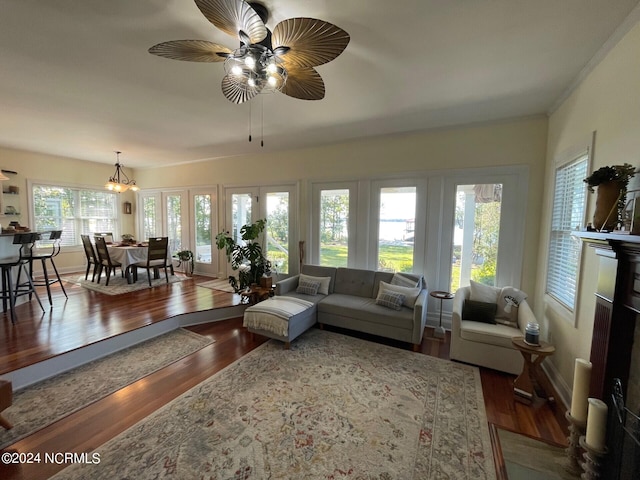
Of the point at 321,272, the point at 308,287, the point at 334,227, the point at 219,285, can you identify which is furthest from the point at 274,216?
the point at 308,287

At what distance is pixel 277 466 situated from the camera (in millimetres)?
1624

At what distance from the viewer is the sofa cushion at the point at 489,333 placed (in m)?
2.60

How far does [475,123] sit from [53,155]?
828 centimetres

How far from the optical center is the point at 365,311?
3279 millimetres

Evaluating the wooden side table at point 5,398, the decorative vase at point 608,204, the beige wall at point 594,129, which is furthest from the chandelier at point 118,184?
the beige wall at point 594,129

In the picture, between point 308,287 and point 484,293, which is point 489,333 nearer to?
point 484,293

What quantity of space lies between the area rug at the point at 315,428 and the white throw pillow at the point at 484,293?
0.85 metres

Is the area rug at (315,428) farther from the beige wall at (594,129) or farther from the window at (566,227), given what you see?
the window at (566,227)

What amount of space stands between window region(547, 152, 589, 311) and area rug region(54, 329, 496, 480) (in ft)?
4.02

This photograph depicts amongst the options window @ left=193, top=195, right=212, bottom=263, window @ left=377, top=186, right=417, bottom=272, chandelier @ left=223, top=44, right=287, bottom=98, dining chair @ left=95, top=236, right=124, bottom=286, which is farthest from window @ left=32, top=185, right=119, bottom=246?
window @ left=377, top=186, right=417, bottom=272

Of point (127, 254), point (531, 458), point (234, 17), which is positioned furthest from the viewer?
point (127, 254)

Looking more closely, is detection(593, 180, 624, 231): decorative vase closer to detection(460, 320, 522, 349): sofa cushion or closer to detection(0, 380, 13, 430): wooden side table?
detection(460, 320, 522, 349): sofa cushion

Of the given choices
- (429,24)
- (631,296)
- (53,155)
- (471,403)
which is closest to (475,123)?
(429,24)

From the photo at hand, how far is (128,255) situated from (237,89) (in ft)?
14.8
